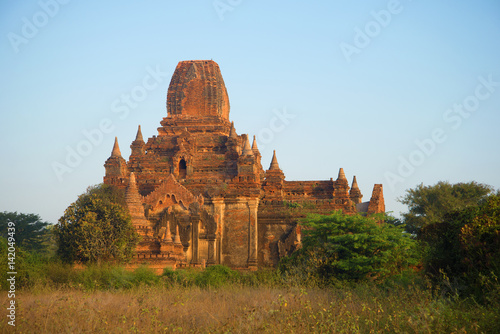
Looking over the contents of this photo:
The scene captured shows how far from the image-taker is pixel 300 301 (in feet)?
46.9

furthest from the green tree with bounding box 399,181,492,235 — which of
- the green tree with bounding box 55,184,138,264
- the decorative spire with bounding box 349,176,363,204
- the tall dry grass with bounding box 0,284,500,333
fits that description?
the tall dry grass with bounding box 0,284,500,333

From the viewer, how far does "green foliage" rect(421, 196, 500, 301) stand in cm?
1524

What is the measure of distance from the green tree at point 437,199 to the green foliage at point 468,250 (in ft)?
99.1

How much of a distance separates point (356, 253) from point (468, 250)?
21.4 feet

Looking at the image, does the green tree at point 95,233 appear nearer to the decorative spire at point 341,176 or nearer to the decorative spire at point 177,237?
the decorative spire at point 177,237

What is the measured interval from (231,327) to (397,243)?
11.0 m

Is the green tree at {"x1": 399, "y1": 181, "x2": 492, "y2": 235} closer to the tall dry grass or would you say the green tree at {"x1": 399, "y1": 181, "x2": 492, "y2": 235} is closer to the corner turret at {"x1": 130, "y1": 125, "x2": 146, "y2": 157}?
the corner turret at {"x1": 130, "y1": 125, "x2": 146, "y2": 157}

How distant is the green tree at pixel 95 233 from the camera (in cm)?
2614

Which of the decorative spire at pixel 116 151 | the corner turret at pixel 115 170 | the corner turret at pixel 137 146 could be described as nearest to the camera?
the corner turret at pixel 115 170

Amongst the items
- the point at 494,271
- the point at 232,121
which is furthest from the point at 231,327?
the point at 232,121

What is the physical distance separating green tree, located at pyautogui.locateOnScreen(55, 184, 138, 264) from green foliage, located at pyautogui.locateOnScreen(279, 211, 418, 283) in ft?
24.0

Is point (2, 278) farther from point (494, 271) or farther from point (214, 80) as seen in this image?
point (214, 80)

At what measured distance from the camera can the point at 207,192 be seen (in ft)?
110

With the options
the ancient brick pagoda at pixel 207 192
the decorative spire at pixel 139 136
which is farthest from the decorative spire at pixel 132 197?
the decorative spire at pixel 139 136
